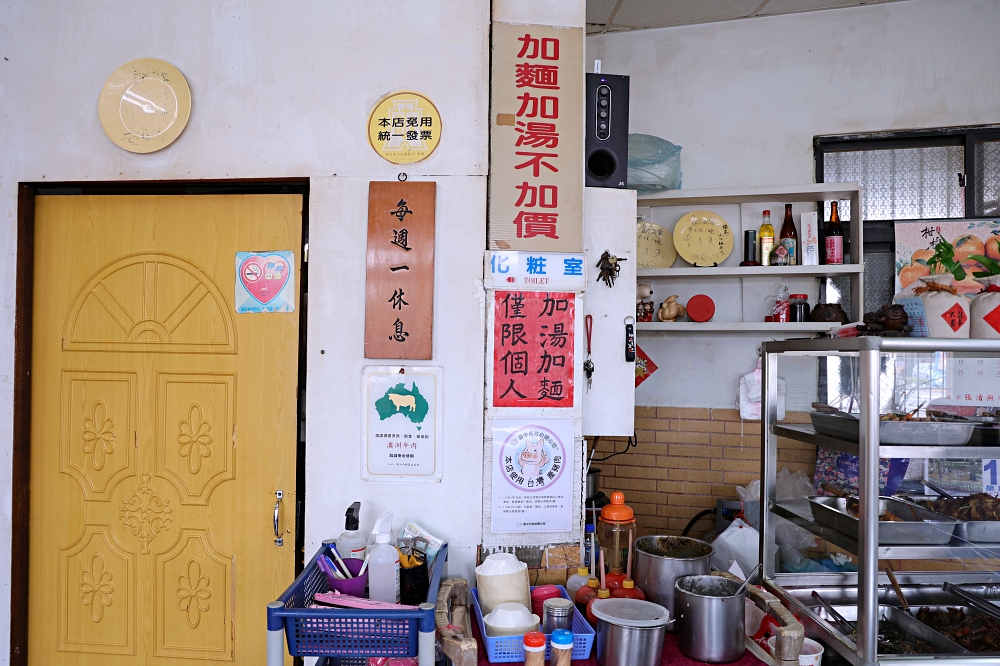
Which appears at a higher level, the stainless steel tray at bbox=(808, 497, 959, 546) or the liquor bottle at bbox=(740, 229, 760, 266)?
the liquor bottle at bbox=(740, 229, 760, 266)

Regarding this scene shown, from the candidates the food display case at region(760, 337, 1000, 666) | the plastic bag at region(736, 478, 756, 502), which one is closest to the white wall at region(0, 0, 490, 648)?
the food display case at region(760, 337, 1000, 666)

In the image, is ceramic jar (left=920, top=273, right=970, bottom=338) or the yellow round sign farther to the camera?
the yellow round sign

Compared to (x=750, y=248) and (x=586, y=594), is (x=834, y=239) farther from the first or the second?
(x=586, y=594)

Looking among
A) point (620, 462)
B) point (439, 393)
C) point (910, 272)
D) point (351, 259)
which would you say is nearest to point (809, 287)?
point (910, 272)

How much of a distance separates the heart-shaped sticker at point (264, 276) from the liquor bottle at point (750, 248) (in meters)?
2.44

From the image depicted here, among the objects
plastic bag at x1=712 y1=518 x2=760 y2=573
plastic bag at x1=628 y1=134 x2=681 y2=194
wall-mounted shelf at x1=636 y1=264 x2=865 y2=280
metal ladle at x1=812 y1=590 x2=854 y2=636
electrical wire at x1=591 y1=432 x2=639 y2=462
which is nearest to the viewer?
metal ladle at x1=812 y1=590 x2=854 y2=636

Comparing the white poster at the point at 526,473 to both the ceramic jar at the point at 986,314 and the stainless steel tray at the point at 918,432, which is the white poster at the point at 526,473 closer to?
the stainless steel tray at the point at 918,432

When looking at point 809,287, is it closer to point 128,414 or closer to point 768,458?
point 768,458

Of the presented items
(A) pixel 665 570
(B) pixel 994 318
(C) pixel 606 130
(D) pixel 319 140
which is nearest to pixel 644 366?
(C) pixel 606 130

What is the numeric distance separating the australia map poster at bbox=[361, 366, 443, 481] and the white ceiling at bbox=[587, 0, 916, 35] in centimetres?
243

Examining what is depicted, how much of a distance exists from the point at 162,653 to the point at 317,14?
252 centimetres

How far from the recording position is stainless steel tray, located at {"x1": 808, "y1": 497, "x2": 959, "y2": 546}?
1.83 meters

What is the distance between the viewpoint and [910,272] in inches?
137

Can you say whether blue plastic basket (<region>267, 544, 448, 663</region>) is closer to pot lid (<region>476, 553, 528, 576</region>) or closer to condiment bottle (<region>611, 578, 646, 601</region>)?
pot lid (<region>476, 553, 528, 576</region>)
